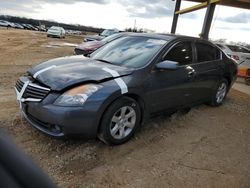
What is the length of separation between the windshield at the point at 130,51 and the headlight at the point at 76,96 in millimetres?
1001

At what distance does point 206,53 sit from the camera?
627 cm

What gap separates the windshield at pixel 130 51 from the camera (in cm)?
479

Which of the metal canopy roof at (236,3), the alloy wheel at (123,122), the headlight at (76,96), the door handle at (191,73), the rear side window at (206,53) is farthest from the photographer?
the metal canopy roof at (236,3)

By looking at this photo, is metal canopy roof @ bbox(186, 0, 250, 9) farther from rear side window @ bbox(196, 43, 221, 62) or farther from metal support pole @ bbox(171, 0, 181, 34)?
rear side window @ bbox(196, 43, 221, 62)

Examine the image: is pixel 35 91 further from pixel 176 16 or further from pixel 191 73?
pixel 176 16

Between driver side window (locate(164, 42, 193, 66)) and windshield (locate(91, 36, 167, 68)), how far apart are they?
0.71 feet

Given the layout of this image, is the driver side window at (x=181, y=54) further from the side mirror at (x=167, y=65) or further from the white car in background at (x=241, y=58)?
the white car in background at (x=241, y=58)

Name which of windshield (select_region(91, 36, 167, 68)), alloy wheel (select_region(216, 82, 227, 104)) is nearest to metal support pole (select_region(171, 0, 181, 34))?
alloy wheel (select_region(216, 82, 227, 104))

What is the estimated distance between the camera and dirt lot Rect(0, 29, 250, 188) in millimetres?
3562

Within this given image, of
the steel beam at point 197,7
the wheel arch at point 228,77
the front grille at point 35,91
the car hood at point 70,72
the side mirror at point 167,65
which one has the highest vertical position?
the steel beam at point 197,7

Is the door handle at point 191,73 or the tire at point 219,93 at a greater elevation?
the door handle at point 191,73

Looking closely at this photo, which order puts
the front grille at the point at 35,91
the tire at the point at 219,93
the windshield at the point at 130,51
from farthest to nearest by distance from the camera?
the tire at the point at 219,93 < the windshield at the point at 130,51 < the front grille at the point at 35,91

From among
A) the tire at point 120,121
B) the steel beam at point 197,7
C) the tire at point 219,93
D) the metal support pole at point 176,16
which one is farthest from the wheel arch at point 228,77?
the metal support pole at point 176,16

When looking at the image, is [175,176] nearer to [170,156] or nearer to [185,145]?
[170,156]
